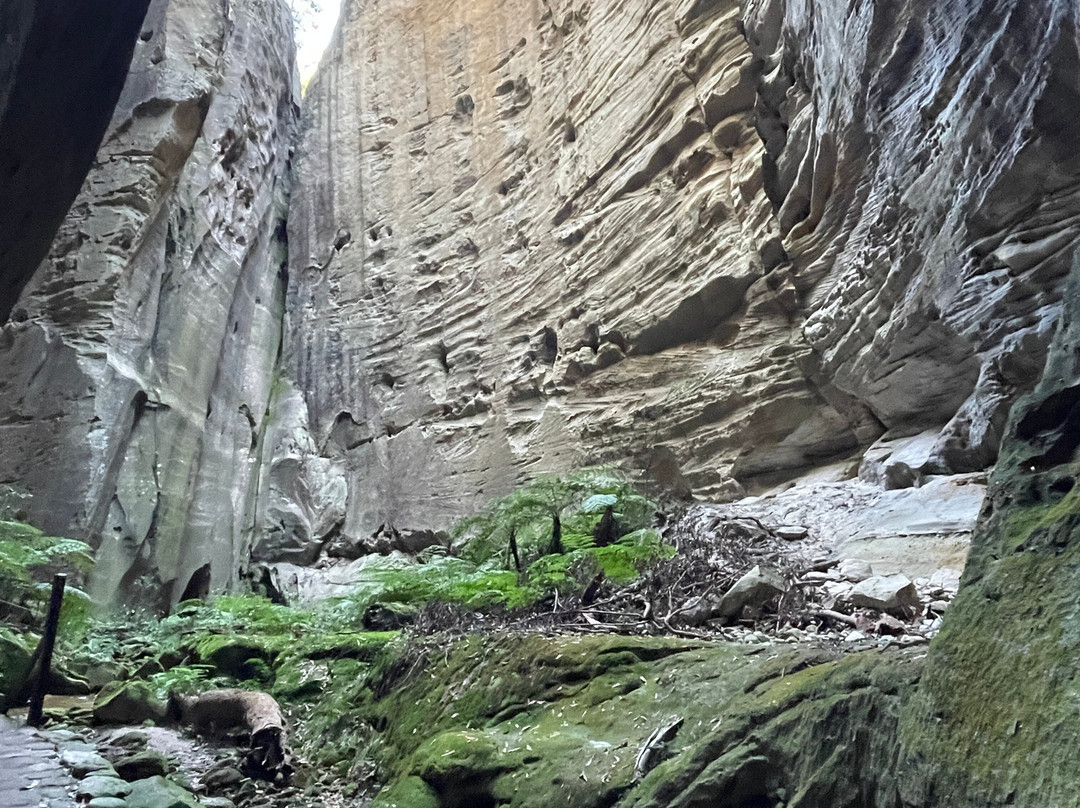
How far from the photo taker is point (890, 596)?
4.23 meters

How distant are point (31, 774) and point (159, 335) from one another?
11088 millimetres

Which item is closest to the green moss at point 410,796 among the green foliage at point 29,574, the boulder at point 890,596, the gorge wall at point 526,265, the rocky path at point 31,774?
the rocky path at point 31,774

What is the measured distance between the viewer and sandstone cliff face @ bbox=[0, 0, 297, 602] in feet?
39.4

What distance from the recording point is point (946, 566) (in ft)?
16.2

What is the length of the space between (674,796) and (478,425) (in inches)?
479

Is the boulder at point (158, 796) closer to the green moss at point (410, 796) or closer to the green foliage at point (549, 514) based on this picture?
the green moss at point (410, 796)

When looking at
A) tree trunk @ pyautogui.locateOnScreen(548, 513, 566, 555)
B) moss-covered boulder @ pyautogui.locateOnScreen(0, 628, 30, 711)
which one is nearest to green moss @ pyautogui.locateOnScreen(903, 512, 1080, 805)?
tree trunk @ pyautogui.locateOnScreen(548, 513, 566, 555)

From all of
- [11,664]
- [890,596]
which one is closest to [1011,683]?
[890,596]

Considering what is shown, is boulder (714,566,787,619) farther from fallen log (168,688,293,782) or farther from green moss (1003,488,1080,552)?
fallen log (168,688,293,782)

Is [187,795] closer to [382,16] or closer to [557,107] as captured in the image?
[557,107]

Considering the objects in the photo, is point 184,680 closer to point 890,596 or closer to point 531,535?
point 531,535

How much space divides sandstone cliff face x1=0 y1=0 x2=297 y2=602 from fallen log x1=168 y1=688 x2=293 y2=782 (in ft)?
21.5

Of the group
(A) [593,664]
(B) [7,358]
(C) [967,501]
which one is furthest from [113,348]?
(C) [967,501]

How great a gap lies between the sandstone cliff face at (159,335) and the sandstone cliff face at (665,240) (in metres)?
1.72
